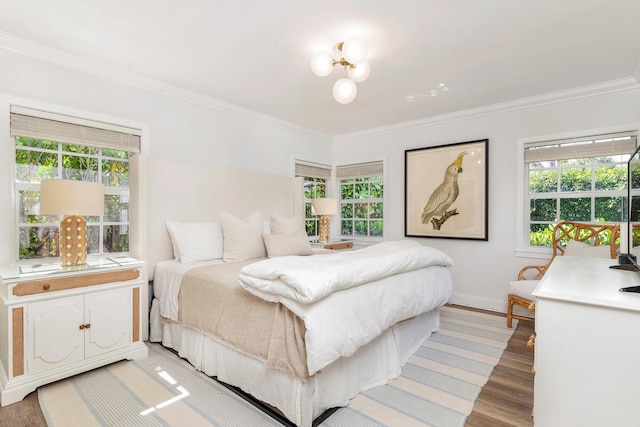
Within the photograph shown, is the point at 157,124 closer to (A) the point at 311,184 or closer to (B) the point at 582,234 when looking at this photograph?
(A) the point at 311,184

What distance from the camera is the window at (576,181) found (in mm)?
3201

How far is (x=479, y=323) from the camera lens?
11.1 ft

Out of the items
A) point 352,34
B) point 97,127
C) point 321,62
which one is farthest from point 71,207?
point 352,34

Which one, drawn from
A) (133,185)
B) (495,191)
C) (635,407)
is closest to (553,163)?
(495,191)

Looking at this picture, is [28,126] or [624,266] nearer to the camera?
[624,266]

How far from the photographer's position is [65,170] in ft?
8.87

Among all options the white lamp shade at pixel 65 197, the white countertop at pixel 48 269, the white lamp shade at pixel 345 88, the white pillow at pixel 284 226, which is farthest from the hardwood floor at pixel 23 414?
the white lamp shade at pixel 345 88

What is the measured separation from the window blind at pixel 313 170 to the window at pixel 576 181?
9.20 feet

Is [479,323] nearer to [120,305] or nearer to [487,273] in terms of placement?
[487,273]

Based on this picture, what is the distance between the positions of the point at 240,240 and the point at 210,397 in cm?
140

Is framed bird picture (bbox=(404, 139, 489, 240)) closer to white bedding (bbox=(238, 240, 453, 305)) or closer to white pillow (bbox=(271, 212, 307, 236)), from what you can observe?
white pillow (bbox=(271, 212, 307, 236))

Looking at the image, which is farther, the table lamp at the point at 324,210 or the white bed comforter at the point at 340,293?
the table lamp at the point at 324,210

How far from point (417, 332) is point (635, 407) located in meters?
1.80

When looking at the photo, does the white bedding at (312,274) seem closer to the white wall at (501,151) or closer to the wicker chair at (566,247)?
the wicker chair at (566,247)
